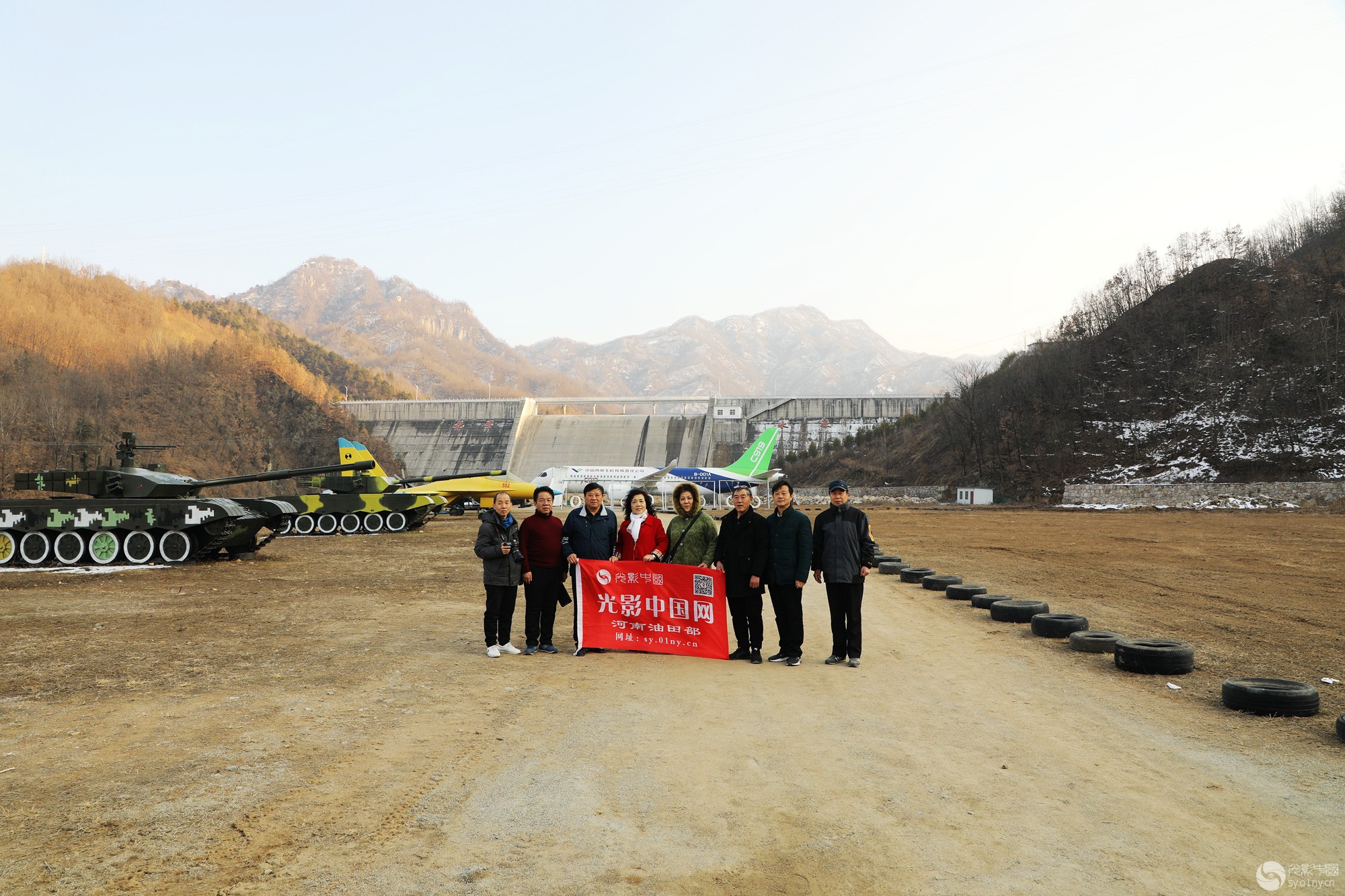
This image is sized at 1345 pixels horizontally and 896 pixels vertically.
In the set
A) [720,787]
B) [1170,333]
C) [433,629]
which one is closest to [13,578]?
[433,629]

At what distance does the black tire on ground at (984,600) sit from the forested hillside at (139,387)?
191ft

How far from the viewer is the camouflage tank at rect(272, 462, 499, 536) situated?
104 feet

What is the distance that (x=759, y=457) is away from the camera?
5606 centimetres

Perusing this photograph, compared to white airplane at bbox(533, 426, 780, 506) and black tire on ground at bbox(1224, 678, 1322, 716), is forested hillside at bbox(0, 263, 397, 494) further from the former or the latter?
black tire on ground at bbox(1224, 678, 1322, 716)

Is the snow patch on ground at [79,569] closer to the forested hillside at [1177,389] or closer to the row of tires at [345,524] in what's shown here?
the row of tires at [345,524]

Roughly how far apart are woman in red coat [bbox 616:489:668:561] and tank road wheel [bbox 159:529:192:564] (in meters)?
14.3

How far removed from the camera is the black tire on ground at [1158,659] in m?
8.73

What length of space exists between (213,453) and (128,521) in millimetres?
62025

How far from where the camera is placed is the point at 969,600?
14602mm

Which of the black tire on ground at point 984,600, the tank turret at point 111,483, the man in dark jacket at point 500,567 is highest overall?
the tank turret at point 111,483

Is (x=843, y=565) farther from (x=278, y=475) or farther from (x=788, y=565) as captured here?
(x=278, y=475)

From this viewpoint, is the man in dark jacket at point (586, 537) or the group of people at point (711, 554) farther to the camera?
the man in dark jacket at point (586, 537)

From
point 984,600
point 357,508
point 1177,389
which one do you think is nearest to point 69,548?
point 357,508

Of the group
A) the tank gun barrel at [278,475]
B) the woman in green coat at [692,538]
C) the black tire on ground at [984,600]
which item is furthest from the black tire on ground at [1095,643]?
the tank gun barrel at [278,475]
